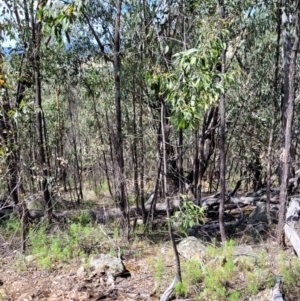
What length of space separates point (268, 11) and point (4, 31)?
192 inches

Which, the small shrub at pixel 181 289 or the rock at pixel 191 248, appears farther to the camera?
the rock at pixel 191 248

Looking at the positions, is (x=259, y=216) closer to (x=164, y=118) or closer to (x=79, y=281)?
(x=79, y=281)

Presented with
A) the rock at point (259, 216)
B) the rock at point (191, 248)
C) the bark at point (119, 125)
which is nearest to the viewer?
the rock at point (191, 248)

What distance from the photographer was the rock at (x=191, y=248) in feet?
20.7

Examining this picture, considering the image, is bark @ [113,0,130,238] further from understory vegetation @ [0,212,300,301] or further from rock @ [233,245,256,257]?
rock @ [233,245,256,257]

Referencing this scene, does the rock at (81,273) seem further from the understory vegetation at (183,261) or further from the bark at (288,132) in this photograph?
the bark at (288,132)

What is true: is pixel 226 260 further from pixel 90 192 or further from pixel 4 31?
pixel 90 192

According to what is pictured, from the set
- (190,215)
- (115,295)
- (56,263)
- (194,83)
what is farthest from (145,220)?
(194,83)

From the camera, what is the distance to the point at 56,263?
640 centimetres

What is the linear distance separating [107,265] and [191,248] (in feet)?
4.46

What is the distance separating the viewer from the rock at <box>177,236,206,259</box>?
6.31 m

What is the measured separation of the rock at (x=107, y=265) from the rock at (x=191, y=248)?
3.30ft

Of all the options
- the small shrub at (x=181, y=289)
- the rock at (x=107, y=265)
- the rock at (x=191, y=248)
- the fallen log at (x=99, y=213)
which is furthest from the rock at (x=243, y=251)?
the fallen log at (x=99, y=213)

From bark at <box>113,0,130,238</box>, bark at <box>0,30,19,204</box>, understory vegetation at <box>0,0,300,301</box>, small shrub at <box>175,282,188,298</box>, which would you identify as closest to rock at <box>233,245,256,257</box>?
understory vegetation at <box>0,0,300,301</box>
